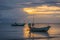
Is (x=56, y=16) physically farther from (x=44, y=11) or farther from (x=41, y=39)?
(x=41, y=39)

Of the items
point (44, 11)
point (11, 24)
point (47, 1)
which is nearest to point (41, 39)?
point (11, 24)

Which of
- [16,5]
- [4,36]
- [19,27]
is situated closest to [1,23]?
[19,27]

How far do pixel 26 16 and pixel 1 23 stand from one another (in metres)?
1.71

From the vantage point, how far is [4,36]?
8.31 m

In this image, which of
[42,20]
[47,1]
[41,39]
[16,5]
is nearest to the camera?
[41,39]

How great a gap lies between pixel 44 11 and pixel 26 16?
1.56 metres

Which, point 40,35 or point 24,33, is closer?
point 40,35

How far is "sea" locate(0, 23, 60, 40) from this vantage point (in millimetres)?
8109

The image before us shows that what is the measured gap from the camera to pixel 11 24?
9.95m

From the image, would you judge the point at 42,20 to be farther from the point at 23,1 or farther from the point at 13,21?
the point at 23,1

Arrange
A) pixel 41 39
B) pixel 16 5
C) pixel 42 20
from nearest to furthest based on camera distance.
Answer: pixel 41 39, pixel 42 20, pixel 16 5

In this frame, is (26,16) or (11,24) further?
(26,16)

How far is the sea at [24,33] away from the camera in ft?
26.6

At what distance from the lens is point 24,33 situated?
8617mm
